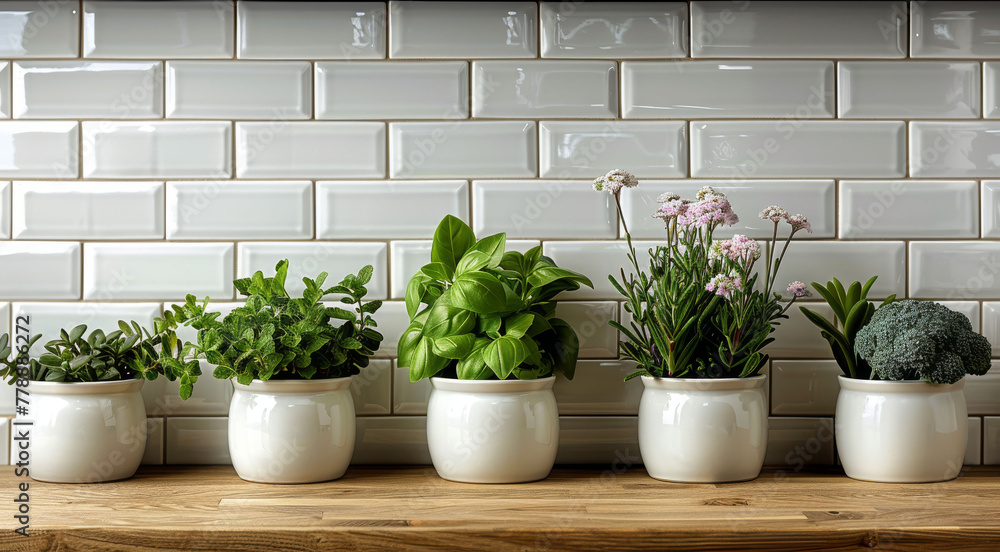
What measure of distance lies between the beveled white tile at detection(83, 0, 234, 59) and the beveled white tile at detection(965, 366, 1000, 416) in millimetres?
1194

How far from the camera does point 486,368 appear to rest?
0.89 meters

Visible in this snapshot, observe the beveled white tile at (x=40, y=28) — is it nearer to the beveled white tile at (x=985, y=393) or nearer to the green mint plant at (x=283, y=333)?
the green mint plant at (x=283, y=333)

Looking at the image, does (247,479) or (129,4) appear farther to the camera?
(129,4)

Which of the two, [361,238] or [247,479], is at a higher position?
[361,238]

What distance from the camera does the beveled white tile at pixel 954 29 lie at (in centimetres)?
105

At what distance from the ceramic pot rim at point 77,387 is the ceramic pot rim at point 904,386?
953 mm

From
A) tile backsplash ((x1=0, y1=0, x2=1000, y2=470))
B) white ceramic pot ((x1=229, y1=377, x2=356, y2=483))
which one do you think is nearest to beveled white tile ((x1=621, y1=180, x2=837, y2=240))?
tile backsplash ((x1=0, y1=0, x2=1000, y2=470))

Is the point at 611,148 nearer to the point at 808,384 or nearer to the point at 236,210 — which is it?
the point at 808,384

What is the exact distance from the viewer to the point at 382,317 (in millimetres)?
1040

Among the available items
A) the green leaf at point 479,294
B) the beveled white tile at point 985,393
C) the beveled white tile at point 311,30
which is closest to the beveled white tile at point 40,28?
the beveled white tile at point 311,30

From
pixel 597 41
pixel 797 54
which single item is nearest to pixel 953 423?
pixel 797 54

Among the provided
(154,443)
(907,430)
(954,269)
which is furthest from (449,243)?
(954,269)

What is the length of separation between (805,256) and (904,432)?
0.28 m

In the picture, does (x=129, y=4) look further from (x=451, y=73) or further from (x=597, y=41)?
(x=597, y=41)
